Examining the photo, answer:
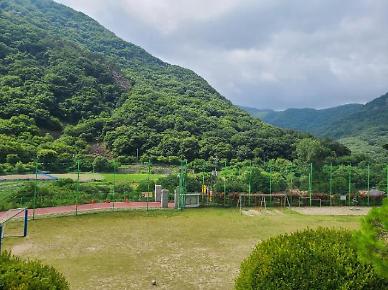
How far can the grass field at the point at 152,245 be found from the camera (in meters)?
10.1

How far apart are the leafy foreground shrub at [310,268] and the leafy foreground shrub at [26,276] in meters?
2.78

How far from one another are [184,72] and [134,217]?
7818 centimetres

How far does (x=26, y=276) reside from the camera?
4.77m

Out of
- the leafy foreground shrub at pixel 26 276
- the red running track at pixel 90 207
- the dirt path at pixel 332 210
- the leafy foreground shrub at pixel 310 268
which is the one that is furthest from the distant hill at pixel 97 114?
the leafy foreground shrub at pixel 310 268

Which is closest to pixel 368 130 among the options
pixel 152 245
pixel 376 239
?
pixel 152 245

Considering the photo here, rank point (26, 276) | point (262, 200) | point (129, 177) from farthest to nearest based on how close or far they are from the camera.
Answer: point (129, 177), point (262, 200), point (26, 276)

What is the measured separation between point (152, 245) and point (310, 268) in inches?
336

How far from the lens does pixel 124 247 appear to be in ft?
43.4

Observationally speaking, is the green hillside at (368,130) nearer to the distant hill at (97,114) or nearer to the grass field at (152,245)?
the distant hill at (97,114)

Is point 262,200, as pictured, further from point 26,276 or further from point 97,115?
point 97,115

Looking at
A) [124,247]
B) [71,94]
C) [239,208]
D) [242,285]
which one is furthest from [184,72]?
[242,285]

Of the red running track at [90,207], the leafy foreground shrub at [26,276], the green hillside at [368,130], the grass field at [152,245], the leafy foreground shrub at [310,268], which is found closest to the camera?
the leafy foreground shrub at [26,276]

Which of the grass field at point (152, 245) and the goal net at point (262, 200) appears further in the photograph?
the goal net at point (262, 200)

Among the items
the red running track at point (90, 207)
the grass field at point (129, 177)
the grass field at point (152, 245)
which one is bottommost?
the grass field at point (152, 245)
